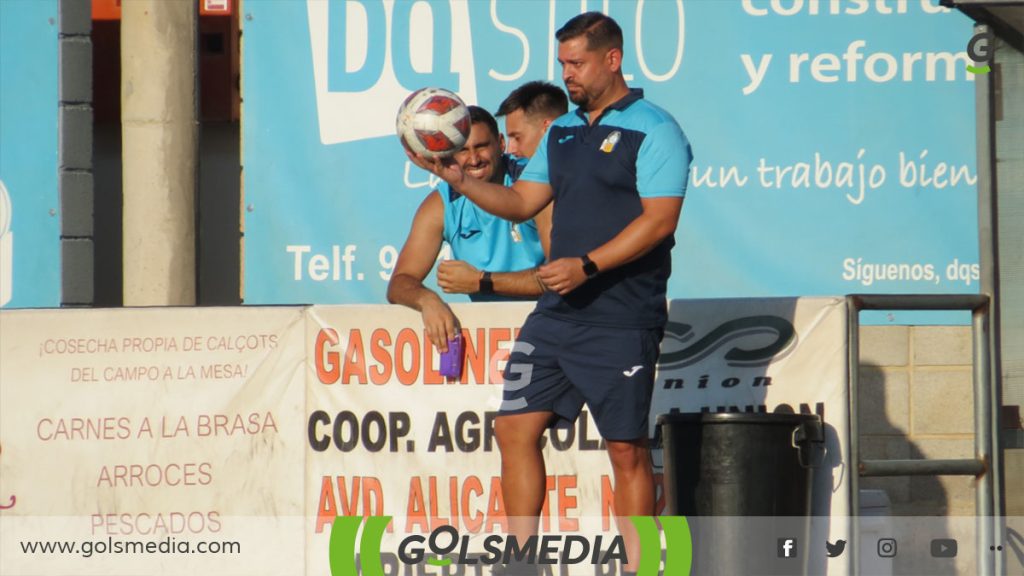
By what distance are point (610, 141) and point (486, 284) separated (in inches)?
48.0

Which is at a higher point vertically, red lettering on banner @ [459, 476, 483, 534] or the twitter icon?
red lettering on banner @ [459, 476, 483, 534]

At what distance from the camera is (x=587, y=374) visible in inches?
233

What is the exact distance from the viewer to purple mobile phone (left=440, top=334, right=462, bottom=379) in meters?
6.82

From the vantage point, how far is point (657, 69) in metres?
8.72

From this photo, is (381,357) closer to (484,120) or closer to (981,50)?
(484,120)

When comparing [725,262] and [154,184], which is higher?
[154,184]

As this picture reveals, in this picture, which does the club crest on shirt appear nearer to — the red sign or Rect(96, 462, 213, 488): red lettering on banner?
Rect(96, 462, 213, 488): red lettering on banner

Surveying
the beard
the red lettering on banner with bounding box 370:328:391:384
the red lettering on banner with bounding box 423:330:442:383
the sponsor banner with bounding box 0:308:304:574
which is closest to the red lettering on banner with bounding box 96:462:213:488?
the sponsor banner with bounding box 0:308:304:574

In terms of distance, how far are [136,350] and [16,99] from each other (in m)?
2.56

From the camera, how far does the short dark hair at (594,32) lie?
19.6 feet

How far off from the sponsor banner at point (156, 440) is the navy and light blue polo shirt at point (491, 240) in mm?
920

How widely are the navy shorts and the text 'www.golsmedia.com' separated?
71.1 inches

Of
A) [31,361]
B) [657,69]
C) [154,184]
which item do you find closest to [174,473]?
[31,361]

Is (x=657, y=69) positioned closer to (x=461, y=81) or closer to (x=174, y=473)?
(x=461, y=81)
